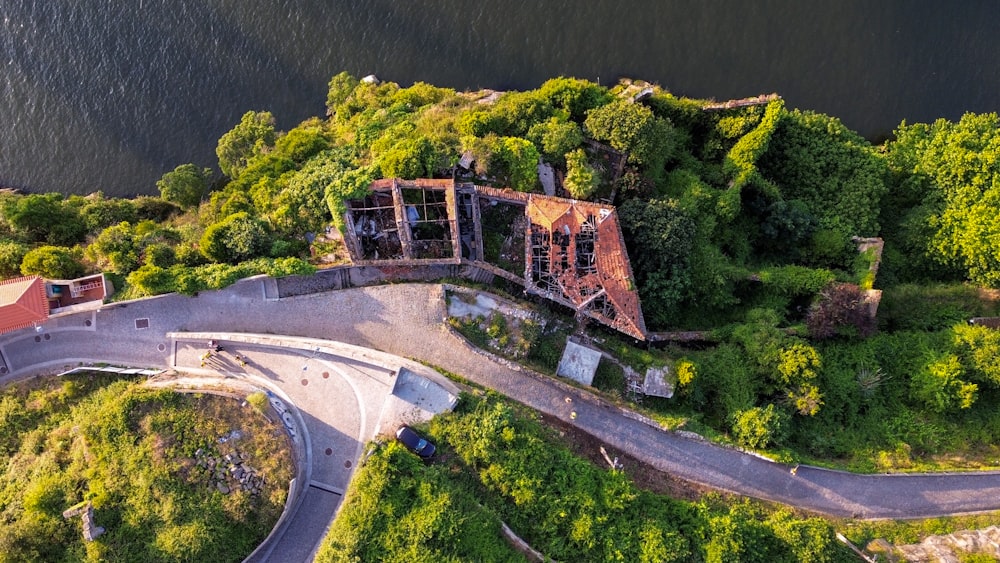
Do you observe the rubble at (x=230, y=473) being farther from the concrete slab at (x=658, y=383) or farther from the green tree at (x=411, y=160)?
the concrete slab at (x=658, y=383)

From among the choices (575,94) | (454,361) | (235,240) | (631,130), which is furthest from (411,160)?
(631,130)

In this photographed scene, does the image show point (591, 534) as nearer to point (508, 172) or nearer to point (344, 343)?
point (344, 343)

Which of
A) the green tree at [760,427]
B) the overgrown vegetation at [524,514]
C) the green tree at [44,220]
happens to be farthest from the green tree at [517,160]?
the green tree at [44,220]

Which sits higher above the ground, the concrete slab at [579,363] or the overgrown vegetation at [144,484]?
the concrete slab at [579,363]

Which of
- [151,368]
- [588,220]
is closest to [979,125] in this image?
[588,220]

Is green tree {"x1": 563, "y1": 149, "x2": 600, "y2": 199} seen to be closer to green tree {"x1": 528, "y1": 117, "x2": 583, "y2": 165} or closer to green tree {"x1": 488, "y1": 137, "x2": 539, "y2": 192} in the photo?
green tree {"x1": 528, "y1": 117, "x2": 583, "y2": 165}

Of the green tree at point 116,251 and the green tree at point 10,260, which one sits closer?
the green tree at point 116,251

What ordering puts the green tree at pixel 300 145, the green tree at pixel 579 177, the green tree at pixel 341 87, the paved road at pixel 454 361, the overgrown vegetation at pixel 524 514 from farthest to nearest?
the green tree at pixel 341 87 → the green tree at pixel 300 145 → the green tree at pixel 579 177 → the paved road at pixel 454 361 → the overgrown vegetation at pixel 524 514

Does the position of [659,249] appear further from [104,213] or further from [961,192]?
[104,213]

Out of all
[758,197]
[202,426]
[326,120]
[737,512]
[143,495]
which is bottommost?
[737,512]
